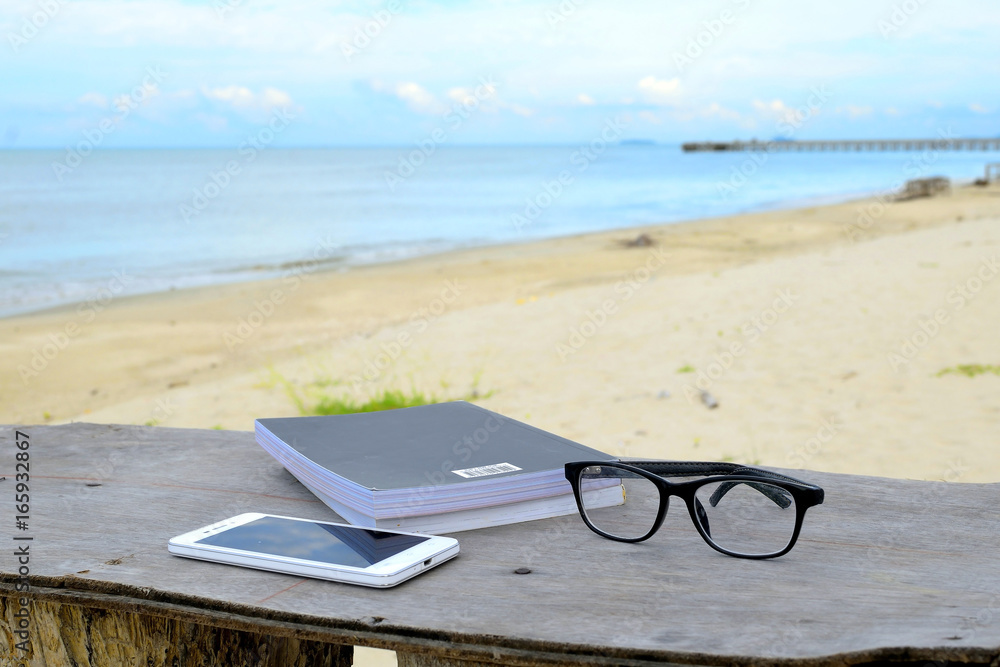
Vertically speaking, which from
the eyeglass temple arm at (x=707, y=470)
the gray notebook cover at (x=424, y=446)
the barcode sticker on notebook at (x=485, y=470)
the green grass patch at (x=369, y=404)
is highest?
the green grass patch at (x=369, y=404)

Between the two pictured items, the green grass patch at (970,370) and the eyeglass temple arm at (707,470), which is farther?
the green grass patch at (970,370)

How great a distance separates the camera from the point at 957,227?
1282 cm

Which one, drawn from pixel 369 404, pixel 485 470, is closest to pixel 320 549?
pixel 485 470

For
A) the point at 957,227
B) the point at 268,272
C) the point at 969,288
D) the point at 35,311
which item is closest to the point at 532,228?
the point at 268,272

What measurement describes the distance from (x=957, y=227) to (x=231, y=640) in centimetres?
1409

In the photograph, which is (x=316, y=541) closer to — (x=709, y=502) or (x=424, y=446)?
(x=424, y=446)

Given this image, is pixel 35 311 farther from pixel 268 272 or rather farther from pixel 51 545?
pixel 51 545

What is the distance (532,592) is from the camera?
41.5 inches

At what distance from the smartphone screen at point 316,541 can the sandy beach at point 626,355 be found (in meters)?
3.36

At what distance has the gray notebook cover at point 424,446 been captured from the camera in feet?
4.29

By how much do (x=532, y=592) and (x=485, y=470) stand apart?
28 centimetres

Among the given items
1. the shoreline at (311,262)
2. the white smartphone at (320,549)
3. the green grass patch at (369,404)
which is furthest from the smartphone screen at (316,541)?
the shoreline at (311,262)

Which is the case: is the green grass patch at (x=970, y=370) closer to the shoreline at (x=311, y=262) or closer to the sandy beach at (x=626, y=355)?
the sandy beach at (x=626, y=355)

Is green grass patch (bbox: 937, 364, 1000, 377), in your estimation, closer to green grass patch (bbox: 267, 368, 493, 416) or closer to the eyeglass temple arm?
green grass patch (bbox: 267, 368, 493, 416)
